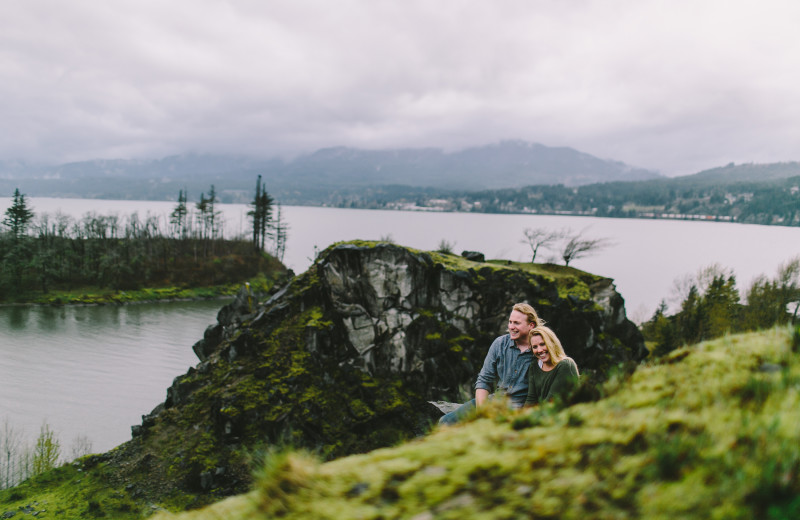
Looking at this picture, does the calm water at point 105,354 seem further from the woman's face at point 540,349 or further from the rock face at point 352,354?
the woman's face at point 540,349

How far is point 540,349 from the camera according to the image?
214 inches

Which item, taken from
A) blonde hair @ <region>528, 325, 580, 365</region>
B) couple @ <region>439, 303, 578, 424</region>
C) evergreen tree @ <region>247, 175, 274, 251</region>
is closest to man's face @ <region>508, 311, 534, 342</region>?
couple @ <region>439, 303, 578, 424</region>

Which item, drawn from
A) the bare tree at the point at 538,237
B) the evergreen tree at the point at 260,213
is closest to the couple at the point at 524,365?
the bare tree at the point at 538,237

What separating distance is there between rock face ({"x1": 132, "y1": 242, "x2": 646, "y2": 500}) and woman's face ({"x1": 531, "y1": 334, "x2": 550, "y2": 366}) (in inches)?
669

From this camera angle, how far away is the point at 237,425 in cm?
2052

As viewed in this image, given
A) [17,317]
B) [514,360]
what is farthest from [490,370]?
[17,317]

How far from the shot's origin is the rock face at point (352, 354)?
2083 cm

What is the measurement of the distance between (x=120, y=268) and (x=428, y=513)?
83.0 metres

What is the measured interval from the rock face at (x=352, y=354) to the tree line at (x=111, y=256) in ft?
181

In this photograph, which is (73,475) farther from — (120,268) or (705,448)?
(120,268)

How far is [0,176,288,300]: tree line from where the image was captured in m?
66.3

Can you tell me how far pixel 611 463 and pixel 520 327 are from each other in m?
3.67

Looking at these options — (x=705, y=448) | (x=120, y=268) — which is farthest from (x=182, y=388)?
(x=120, y=268)

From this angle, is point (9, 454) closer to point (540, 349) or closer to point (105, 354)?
point (105, 354)
